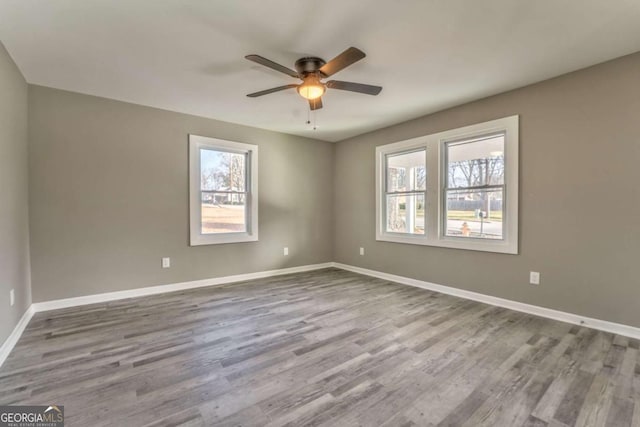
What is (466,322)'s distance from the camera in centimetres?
294

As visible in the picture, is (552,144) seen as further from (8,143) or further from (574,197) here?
(8,143)

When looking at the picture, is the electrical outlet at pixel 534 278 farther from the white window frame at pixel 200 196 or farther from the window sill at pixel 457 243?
the white window frame at pixel 200 196

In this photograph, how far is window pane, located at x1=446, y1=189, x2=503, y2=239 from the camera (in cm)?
354

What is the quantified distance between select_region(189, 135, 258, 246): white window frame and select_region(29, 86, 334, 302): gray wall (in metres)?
0.08

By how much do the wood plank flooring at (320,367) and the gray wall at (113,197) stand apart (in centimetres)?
57

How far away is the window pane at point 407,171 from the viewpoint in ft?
14.5

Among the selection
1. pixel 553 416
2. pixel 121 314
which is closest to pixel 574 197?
pixel 553 416

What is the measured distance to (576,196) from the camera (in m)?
2.88

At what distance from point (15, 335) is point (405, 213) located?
4.69 metres

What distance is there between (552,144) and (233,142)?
4.12 metres

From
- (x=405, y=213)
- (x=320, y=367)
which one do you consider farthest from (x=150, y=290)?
(x=405, y=213)

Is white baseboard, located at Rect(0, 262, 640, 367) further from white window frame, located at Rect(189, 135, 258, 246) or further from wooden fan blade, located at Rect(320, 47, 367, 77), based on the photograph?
wooden fan blade, located at Rect(320, 47, 367, 77)

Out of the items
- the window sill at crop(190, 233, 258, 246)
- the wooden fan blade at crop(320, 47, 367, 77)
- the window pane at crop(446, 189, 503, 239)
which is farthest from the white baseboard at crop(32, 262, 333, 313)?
the wooden fan blade at crop(320, 47, 367, 77)

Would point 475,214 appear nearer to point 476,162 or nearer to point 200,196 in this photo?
point 476,162
